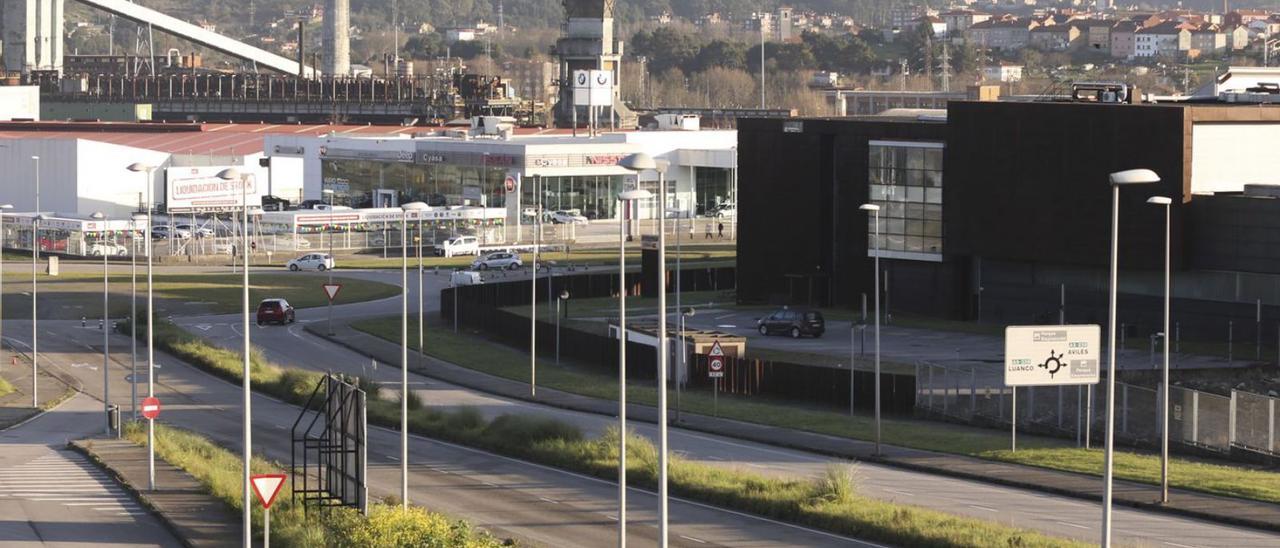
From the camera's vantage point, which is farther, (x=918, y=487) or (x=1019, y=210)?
(x=1019, y=210)

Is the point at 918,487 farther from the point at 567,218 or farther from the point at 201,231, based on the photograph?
the point at 567,218

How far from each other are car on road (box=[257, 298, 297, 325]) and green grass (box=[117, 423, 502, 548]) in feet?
113

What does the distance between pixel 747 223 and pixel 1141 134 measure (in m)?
22.6

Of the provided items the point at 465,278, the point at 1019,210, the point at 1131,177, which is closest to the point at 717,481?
the point at 1131,177

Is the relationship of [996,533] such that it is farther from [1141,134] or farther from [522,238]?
[522,238]

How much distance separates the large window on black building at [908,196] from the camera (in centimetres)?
8094

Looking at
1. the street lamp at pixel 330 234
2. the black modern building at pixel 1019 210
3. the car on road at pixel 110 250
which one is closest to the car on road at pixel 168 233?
the car on road at pixel 110 250

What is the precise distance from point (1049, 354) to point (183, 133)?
122597 millimetres

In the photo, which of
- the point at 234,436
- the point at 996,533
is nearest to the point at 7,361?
the point at 234,436

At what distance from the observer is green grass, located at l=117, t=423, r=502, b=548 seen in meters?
33.1

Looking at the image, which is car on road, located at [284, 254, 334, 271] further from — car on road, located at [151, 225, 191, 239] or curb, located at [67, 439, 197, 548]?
curb, located at [67, 439, 197, 548]

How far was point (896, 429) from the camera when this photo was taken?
5422cm

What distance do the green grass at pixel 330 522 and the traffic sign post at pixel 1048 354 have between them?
1530 cm

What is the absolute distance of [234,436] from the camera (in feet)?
184
